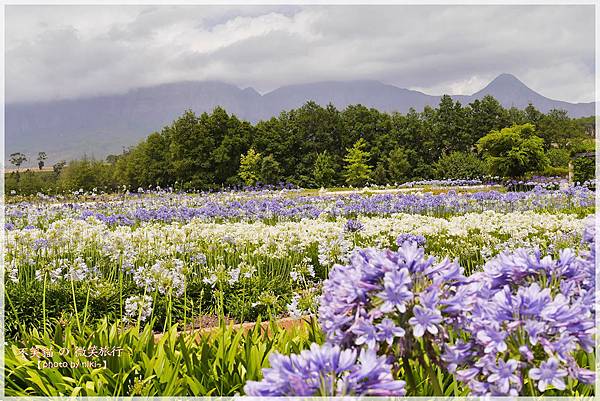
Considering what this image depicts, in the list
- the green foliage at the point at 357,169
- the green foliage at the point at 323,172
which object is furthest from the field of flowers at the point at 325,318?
the green foliage at the point at 323,172

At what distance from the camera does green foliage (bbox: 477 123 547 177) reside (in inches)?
910

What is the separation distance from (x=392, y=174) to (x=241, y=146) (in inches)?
405

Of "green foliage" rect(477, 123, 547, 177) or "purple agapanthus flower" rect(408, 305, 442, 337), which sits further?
"green foliage" rect(477, 123, 547, 177)

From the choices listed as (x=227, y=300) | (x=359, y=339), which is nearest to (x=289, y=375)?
(x=359, y=339)

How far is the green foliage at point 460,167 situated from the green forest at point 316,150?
0.21 feet

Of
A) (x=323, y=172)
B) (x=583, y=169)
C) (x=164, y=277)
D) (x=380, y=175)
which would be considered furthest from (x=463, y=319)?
(x=380, y=175)

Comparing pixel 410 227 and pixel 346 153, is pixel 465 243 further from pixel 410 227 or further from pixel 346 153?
pixel 346 153

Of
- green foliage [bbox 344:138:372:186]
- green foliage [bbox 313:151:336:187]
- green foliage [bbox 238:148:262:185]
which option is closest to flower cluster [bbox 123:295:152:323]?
green foliage [bbox 238:148:262:185]

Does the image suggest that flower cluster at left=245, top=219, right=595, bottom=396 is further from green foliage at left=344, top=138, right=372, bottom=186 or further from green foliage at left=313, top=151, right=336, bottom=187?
green foliage at left=313, top=151, right=336, bottom=187

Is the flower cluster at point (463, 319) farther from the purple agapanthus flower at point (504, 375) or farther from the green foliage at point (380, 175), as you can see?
the green foliage at point (380, 175)

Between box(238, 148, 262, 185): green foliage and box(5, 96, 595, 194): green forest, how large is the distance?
62mm

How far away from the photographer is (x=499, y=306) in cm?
135

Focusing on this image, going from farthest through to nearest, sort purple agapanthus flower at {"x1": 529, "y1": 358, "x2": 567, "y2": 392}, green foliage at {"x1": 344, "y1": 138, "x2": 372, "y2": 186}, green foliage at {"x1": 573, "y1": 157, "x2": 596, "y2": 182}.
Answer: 1. green foliage at {"x1": 344, "y1": 138, "x2": 372, "y2": 186}
2. green foliage at {"x1": 573, "y1": 157, "x2": 596, "y2": 182}
3. purple agapanthus flower at {"x1": 529, "y1": 358, "x2": 567, "y2": 392}

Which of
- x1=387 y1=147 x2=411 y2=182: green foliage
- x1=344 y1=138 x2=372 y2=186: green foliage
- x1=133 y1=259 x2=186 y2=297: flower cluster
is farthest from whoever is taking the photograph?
x1=387 y1=147 x2=411 y2=182: green foliage
